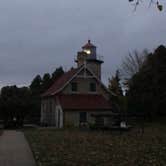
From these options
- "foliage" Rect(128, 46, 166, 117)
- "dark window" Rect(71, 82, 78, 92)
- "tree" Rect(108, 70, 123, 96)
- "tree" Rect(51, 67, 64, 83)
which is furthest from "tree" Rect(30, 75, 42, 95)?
"foliage" Rect(128, 46, 166, 117)

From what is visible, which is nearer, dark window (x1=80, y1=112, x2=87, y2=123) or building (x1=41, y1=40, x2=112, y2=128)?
building (x1=41, y1=40, x2=112, y2=128)

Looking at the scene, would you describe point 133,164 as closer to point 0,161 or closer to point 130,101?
point 0,161

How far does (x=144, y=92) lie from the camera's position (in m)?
55.2

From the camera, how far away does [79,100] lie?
179ft

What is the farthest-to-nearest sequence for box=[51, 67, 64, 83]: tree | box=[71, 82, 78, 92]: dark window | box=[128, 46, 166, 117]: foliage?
box=[51, 67, 64, 83]: tree → box=[71, 82, 78, 92]: dark window → box=[128, 46, 166, 117]: foliage

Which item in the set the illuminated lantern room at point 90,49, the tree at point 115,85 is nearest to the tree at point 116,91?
the tree at point 115,85

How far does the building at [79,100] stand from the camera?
52.4 metres

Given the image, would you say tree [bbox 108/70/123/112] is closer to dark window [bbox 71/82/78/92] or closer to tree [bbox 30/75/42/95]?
dark window [bbox 71/82/78/92]

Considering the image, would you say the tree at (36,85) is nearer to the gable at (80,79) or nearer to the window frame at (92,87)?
the gable at (80,79)

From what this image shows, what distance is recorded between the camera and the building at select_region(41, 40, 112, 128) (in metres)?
52.4

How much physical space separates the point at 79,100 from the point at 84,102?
0.75 m

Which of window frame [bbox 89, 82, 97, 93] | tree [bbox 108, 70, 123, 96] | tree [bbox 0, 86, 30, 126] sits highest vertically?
tree [bbox 108, 70, 123, 96]

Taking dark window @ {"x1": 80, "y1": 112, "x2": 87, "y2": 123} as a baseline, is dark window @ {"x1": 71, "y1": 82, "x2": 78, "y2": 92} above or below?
above

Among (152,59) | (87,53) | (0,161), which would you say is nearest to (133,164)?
(0,161)
